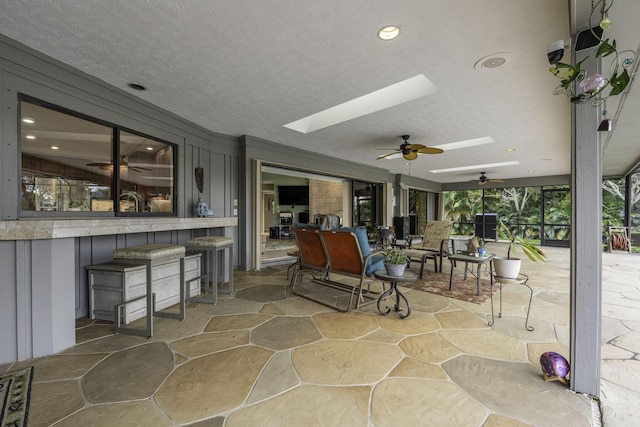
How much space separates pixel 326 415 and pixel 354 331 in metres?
1.10

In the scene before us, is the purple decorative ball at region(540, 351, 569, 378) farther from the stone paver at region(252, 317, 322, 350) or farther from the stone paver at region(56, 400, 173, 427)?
the stone paver at region(56, 400, 173, 427)

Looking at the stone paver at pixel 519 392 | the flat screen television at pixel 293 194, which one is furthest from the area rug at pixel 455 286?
the flat screen television at pixel 293 194

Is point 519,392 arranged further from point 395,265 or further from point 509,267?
point 395,265

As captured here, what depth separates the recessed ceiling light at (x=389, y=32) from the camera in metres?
2.09

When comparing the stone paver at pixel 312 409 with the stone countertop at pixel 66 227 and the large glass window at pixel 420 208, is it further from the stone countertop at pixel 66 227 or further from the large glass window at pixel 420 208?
the large glass window at pixel 420 208

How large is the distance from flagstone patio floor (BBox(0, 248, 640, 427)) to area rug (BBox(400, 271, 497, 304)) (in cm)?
50

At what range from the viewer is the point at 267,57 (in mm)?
2518

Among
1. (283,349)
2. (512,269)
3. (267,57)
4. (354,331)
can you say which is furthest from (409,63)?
(283,349)

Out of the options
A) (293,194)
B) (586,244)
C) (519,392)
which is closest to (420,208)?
(293,194)

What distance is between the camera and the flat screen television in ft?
35.6

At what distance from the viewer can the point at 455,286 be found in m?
4.16

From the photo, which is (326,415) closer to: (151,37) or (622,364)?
(622,364)

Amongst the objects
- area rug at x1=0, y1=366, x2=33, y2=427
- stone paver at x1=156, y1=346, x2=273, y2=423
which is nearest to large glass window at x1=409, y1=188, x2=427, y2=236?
stone paver at x1=156, y1=346, x2=273, y2=423

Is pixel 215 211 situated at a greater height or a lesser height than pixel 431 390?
greater
